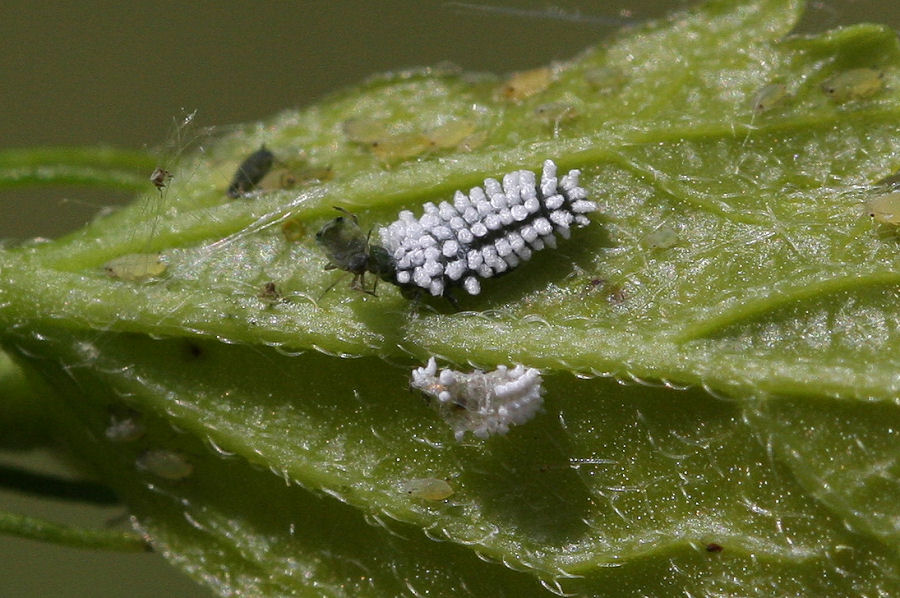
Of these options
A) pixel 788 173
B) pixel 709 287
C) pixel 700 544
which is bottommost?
pixel 700 544

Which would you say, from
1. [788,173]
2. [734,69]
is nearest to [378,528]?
[788,173]

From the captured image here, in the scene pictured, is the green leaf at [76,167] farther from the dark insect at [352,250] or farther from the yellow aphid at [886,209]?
the yellow aphid at [886,209]

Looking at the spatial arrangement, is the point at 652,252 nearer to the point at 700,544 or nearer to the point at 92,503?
the point at 700,544

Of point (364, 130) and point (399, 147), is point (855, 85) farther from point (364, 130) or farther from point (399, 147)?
point (364, 130)

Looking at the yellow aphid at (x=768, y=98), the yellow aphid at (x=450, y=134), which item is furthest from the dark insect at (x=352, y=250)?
the yellow aphid at (x=768, y=98)

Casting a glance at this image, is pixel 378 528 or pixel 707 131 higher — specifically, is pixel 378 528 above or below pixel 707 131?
below

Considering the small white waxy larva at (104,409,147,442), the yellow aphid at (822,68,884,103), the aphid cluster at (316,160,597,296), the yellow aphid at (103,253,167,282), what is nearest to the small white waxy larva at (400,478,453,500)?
the aphid cluster at (316,160,597,296)
